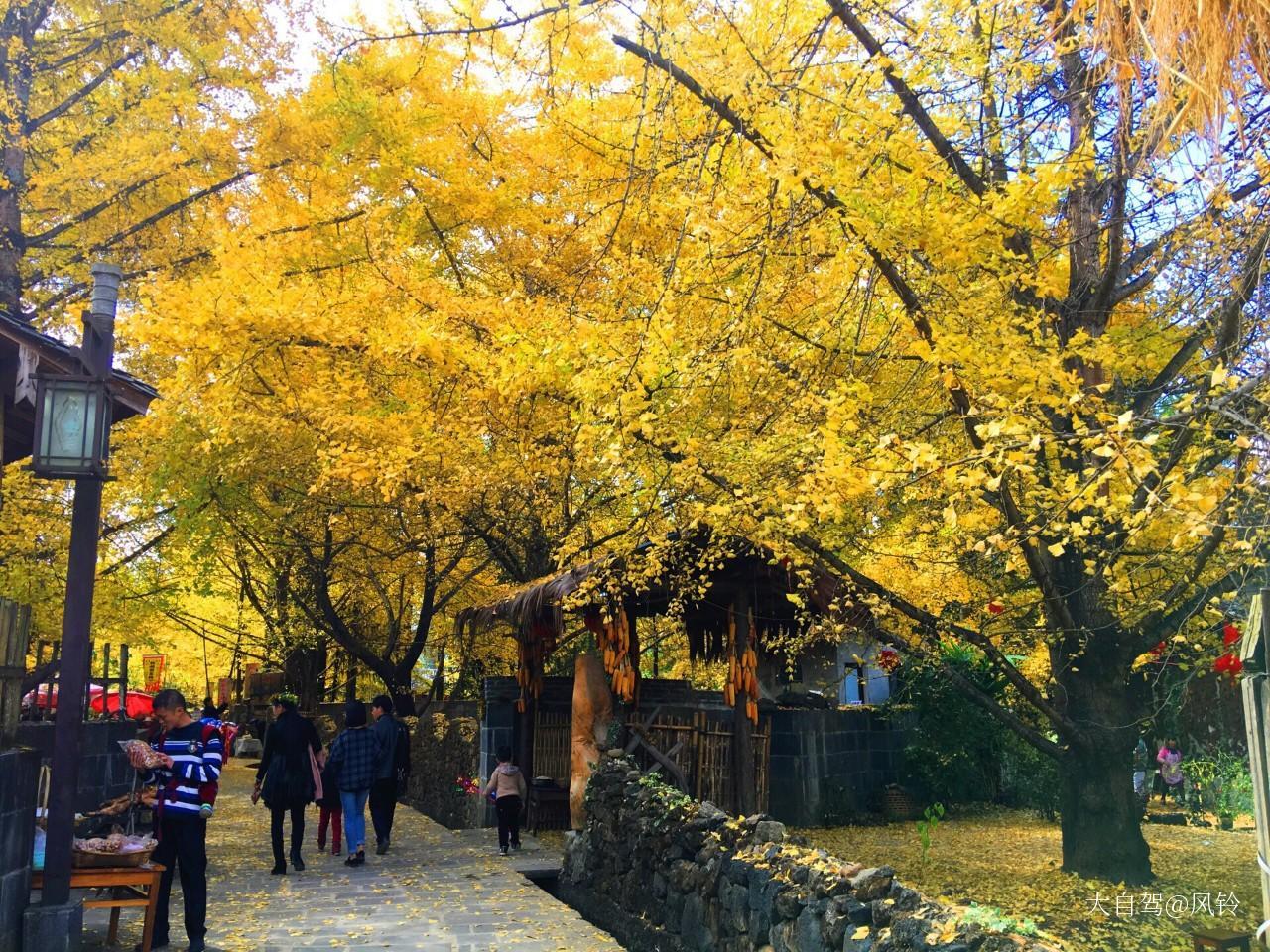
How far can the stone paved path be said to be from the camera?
7.09 metres

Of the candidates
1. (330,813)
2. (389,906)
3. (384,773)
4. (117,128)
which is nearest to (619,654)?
(384,773)

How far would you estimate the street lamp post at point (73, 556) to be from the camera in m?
5.88

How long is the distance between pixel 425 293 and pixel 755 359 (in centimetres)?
496

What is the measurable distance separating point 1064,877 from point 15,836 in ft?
26.4

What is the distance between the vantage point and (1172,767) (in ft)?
45.4

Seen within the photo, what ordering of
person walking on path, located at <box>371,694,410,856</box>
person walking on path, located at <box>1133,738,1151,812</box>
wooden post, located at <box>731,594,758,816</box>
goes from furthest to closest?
person walking on path, located at <box>1133,738,1151,812</box>, person walking on path, located at <box>371,694,410,856</box>, wooden post, located at <box>731,594,758,816</box>

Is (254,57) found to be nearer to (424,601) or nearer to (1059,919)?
(424,601)

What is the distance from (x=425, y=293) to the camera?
37.2ft

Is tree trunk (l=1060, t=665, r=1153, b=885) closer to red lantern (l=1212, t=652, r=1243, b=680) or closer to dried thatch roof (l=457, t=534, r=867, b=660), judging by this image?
red lantern (l=1212, t=652, r=1243, b=680)

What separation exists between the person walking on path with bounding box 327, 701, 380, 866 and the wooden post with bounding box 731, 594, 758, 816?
3.62 metres

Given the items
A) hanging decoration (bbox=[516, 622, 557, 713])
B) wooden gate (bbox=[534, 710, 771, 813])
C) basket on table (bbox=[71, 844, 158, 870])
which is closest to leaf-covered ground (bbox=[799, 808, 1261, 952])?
wooden gate (bbox=[534, 710, 771, 813])

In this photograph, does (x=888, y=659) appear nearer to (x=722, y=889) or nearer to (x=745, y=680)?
(x=745, y=680)

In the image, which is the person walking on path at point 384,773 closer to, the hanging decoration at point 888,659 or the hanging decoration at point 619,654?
the hanging decoration at point 619,654

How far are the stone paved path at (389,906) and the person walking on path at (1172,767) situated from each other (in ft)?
28.1
